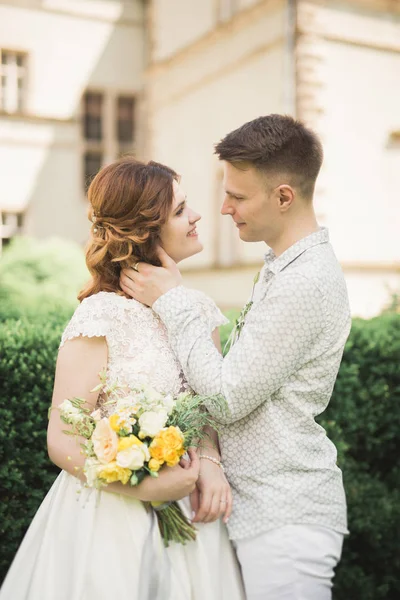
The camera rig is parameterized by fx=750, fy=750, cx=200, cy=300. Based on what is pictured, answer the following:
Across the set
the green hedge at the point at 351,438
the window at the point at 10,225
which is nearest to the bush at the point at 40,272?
the green hedge at the point at 351,438

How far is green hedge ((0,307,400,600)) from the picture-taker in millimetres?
3463

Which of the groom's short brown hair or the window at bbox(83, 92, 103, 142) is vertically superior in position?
the window at bbox(83, 92, 103, 142)

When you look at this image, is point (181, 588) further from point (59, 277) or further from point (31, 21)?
point (31, 21)

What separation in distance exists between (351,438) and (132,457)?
2.27m

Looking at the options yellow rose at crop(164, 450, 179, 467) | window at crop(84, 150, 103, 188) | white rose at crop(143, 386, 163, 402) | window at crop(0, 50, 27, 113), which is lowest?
yellow rose at crop(164, 450, 179, 467)

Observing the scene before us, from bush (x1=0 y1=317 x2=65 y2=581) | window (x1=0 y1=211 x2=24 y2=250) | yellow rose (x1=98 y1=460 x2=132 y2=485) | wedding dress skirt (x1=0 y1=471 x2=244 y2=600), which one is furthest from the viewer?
window (x1=0 y1=211 x2=24 y2=250)

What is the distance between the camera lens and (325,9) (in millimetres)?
12508

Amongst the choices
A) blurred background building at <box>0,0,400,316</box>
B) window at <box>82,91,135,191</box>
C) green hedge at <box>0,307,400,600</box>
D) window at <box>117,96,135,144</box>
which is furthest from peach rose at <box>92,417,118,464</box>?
window at <box>117,96,135,144</box>

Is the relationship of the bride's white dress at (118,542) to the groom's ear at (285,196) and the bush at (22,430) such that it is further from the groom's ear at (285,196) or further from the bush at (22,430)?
the bush at (22,430)

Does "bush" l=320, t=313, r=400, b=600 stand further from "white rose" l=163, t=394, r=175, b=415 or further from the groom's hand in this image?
"white rose" l=163, t=394, r=175, b=415

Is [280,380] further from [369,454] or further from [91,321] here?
[369,454]

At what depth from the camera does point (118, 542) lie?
2520mm

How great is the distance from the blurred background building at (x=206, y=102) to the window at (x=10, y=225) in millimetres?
34

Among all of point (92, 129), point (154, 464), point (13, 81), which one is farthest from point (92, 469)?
point (92, 129)
